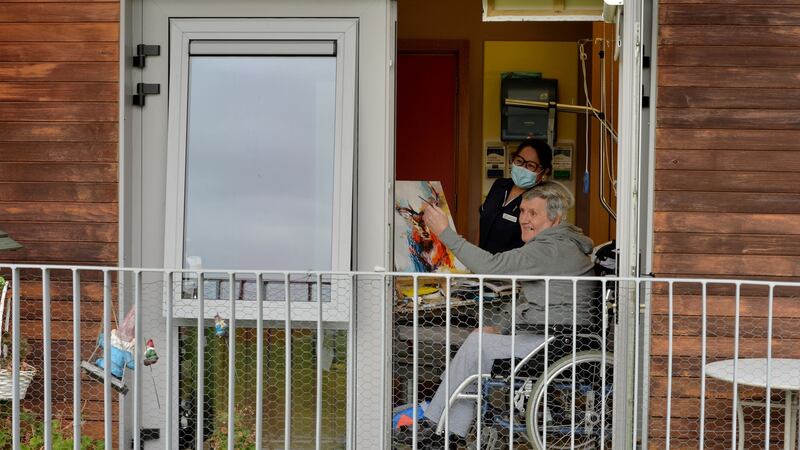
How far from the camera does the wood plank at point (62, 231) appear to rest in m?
5.45

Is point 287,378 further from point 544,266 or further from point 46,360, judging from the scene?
point 544,266

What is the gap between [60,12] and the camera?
17.9 feet

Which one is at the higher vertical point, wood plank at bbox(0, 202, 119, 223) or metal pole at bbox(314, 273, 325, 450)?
wood plank at bbox(0, 202, 119, 223)

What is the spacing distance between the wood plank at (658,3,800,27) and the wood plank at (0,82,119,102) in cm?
246

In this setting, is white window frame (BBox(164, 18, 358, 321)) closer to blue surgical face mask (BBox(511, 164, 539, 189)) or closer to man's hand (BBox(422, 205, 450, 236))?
man's hand (BBox(422, 205, 450, 236))

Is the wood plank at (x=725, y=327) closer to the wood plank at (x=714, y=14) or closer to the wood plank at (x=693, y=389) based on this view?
the wood plank at (x=693, y=389)

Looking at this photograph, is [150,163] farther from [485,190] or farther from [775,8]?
[485,190]

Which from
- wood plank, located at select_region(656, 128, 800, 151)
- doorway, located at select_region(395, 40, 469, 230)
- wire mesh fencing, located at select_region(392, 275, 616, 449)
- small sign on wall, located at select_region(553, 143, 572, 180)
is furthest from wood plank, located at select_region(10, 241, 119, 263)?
small sign on wall, located at select_region(553, 143, 572, 180)

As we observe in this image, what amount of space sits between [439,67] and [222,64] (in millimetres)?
3262

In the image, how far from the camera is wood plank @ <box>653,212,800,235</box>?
5070mm

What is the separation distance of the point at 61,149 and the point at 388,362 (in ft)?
5.84

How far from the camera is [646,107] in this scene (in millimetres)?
5176

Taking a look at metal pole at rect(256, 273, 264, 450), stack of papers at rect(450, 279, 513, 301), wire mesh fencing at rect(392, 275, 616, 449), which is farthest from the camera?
stack of papers at rect(450, 279, 513, 301)

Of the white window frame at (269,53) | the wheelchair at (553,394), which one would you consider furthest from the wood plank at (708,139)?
the white window frame at (269,53)
